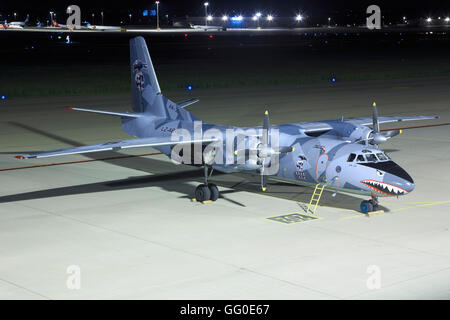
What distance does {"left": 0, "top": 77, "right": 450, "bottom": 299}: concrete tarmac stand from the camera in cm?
1792

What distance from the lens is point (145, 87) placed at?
31812mm

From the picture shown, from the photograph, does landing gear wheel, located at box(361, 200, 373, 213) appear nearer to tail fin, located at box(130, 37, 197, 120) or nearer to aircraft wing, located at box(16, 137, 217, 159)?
aircraft wing, located at box(16, 137, 217, 159)

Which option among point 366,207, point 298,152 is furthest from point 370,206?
point 298,152

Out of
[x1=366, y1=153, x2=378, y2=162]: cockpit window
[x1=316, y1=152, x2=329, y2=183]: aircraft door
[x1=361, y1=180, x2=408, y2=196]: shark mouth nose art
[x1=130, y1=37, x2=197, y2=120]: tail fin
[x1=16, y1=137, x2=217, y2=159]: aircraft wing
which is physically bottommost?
[x1=361, y1=180, x2=408, y2=196]: shark mouth nose art

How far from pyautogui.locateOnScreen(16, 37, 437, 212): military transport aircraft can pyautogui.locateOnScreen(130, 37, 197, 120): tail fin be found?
0.07 m

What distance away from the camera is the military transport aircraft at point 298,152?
79.6 feet

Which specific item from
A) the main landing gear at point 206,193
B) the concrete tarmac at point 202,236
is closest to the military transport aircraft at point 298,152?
the main landing gear at point 206,193

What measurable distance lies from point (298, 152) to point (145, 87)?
930 centimetres

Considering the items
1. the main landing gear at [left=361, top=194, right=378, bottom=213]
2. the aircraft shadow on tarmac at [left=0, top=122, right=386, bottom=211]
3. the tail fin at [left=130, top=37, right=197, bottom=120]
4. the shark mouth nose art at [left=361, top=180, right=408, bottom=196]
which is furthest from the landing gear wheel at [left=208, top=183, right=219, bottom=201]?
the shark mouth nose art at [left=361, top=180, right=408, bottom=196]

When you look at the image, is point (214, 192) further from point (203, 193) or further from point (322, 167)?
point (322, 167)

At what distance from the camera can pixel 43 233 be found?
75.4 feet
